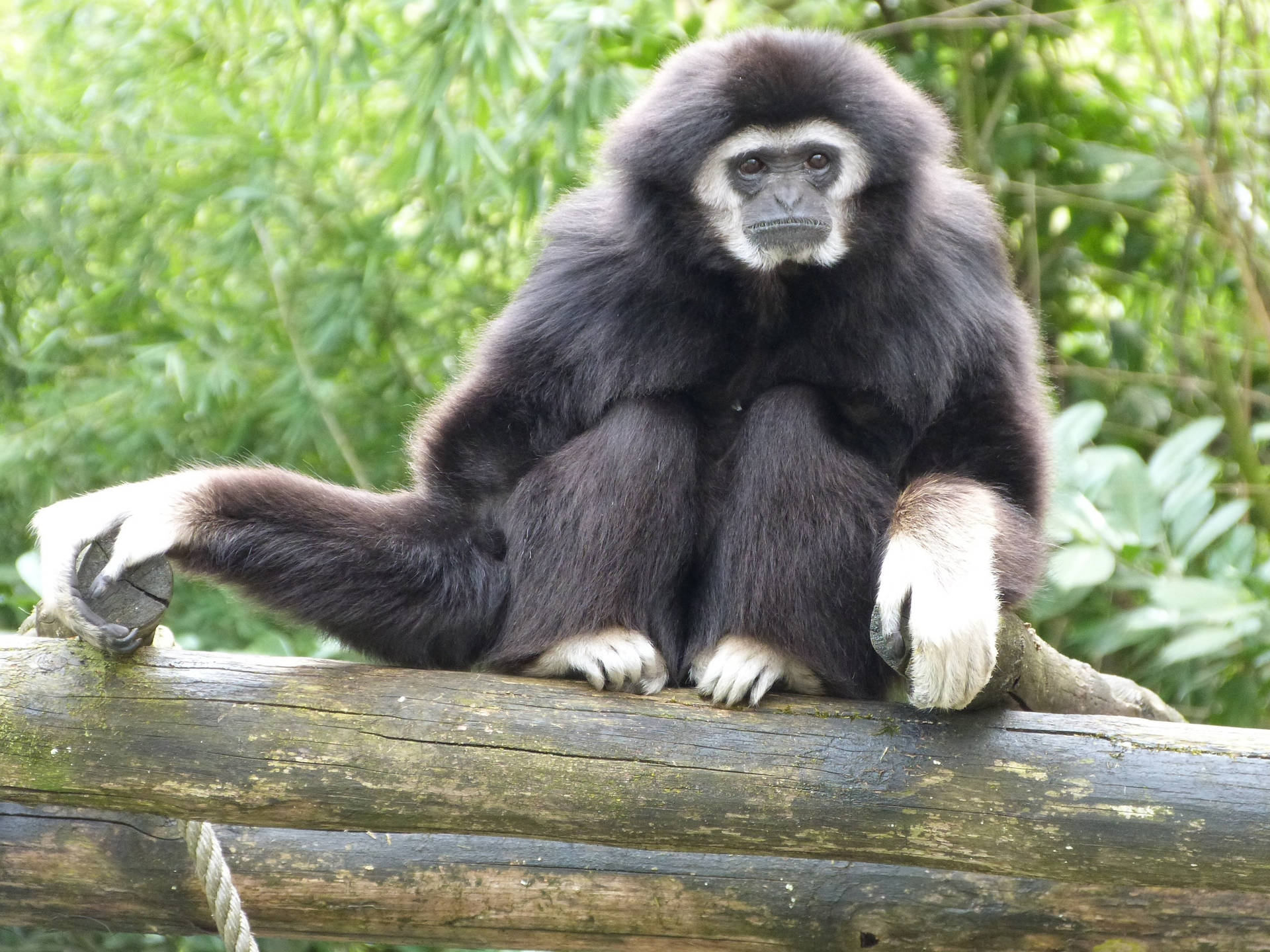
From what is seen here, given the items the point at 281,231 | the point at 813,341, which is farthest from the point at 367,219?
the point at 813,341

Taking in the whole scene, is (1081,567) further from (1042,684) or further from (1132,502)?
(1042,684)

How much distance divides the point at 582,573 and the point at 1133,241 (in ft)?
15.8

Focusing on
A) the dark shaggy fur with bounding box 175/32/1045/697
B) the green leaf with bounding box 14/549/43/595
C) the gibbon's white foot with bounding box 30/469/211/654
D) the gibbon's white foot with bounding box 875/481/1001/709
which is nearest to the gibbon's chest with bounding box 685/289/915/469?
the dark shaggy fur with bounding box 175/32/1045/697

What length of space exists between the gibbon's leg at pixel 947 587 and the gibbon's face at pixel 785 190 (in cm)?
72

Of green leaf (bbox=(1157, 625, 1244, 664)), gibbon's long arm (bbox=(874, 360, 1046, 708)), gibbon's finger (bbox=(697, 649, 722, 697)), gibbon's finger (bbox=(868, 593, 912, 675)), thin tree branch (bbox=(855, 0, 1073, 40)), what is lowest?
green leaf (bbox=(1157, 625, 1244, 664))

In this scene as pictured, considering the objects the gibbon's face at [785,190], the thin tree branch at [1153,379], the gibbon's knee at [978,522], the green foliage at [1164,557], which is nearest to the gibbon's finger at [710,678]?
the gibbon's knee at [978,522]

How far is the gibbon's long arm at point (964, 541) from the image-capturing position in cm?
266

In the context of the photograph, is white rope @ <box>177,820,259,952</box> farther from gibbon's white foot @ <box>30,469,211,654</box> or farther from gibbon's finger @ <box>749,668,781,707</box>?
gibbon's finger @ <box>749,668,781,707</box>

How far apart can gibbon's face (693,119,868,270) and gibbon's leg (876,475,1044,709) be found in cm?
72

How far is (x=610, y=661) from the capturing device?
305cm

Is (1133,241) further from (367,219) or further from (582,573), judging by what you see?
(582,573)

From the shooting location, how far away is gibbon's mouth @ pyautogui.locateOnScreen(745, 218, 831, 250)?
333 centimetres

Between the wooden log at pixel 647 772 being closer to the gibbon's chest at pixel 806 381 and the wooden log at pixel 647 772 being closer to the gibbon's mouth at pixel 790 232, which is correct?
the gibbon's chest at pixel 806 381

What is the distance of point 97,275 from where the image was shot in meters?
6.07
